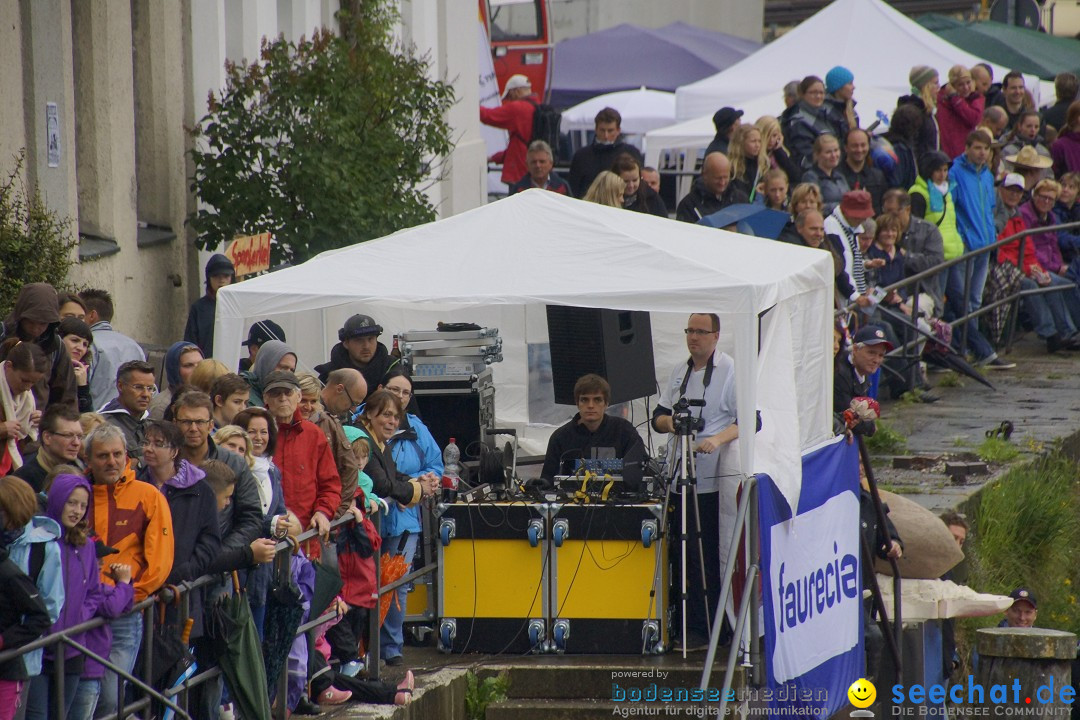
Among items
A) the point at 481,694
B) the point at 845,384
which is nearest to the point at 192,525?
the point at 481,694

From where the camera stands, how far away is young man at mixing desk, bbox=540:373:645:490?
10898 mm

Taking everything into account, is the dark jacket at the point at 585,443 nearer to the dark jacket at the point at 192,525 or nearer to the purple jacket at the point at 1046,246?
the dark jacket at the point at 192,525

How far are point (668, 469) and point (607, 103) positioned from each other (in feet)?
63.2

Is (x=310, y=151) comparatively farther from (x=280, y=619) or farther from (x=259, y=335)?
(x=280, y=619)

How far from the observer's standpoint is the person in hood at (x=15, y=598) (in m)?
6.76

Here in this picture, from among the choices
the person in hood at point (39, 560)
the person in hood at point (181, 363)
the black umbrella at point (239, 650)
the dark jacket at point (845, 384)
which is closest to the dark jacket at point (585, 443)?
the dark jacket at point (845, 384)

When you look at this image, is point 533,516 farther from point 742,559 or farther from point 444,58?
point 444,58

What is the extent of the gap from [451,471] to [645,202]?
14.4ft

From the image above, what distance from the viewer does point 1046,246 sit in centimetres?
1919

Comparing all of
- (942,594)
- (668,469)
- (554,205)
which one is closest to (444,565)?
(668,469)

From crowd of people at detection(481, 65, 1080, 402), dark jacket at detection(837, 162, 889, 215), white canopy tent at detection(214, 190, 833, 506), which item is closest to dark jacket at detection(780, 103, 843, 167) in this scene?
crowd of people at detection(481, 65, 1080, 402)

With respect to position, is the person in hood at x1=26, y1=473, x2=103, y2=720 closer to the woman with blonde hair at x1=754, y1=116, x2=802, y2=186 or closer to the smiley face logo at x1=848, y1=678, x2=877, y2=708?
the smiley face logo at x1=848, y1=678, x2=877, y2=708

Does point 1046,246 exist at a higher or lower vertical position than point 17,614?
higher

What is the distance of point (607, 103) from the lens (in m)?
29.3
